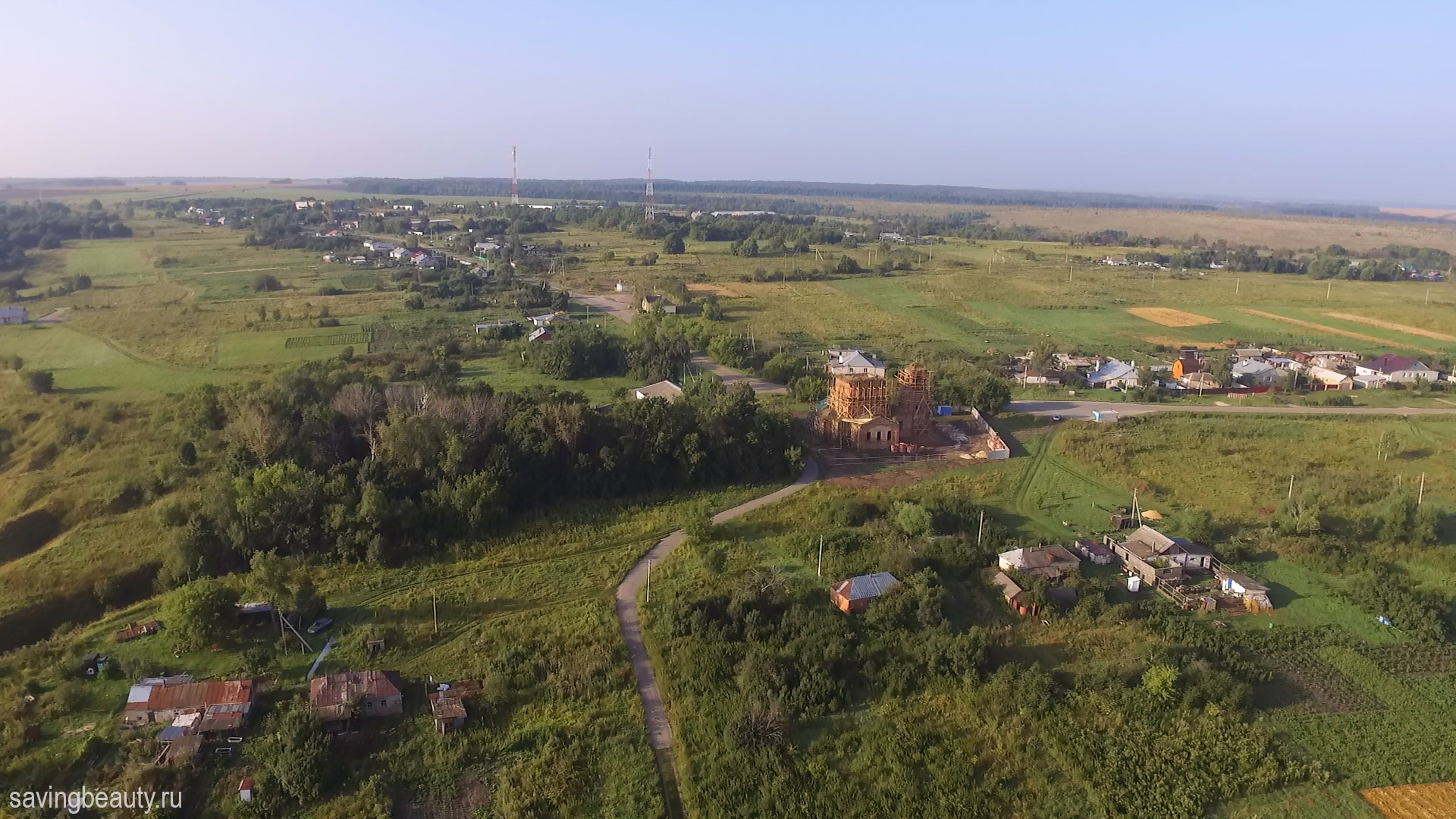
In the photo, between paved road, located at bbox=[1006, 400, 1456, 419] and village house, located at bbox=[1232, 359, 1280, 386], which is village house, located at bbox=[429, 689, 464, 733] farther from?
village house, located at bbox=[1232, 359, 1280, 386]

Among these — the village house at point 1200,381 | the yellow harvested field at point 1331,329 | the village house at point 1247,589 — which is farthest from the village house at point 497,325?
the yellow harvested field at point 1331,329

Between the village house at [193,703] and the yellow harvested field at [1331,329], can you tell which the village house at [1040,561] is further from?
the yellow harvested field at [1331,329]

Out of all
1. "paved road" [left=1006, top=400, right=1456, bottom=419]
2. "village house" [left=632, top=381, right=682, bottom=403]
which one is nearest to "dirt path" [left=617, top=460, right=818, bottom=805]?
"village house" [left=632, top=381, right=682, bottom=403]

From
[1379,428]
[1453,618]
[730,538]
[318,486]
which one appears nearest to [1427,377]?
[1379,428]

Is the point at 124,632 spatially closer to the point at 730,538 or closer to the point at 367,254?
the point at 730,538

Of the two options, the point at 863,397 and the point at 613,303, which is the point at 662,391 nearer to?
the point at 863,397

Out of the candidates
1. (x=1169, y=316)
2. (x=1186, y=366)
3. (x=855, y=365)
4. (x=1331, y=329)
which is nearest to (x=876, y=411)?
(x=855, y=365)
